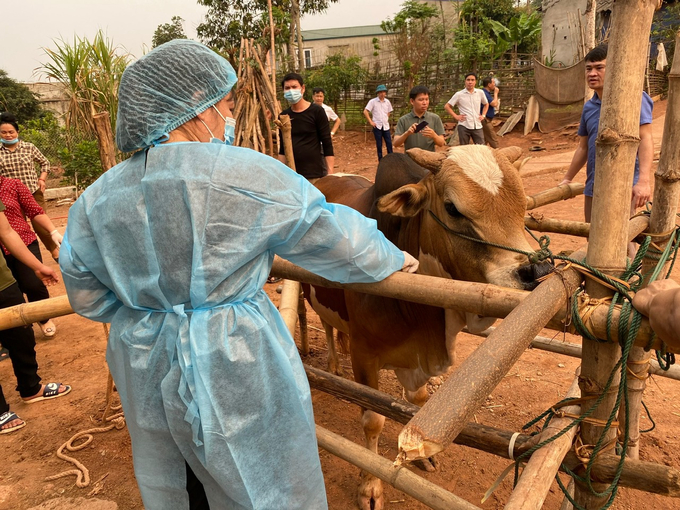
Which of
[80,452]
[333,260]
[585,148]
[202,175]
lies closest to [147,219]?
Answer: [202,175]

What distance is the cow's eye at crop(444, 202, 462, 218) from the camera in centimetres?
244

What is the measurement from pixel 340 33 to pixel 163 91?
51.9 metres

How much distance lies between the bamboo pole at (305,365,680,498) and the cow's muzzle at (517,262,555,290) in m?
0.63

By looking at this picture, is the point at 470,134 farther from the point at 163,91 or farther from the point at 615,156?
the point at 163,91

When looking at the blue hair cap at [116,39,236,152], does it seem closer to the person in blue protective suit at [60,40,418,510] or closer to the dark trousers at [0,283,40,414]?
the person in blue protective suit at [60,40,418,510]

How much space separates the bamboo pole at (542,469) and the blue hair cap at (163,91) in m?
1.60

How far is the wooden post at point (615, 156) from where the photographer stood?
5.00 feet

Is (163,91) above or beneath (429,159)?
above

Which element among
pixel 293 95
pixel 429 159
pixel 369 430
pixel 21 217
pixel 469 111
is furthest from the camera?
pixel 469 111

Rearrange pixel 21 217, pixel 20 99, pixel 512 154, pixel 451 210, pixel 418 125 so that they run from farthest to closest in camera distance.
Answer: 1. pixel 20 99
2. pixel 418 125
3. pixel 21 217
4. pixel 512 154
5. pixel 451 210

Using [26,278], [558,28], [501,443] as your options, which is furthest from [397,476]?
[558,28]

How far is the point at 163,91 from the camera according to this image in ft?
5.29

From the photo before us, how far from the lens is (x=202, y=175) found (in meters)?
1.48

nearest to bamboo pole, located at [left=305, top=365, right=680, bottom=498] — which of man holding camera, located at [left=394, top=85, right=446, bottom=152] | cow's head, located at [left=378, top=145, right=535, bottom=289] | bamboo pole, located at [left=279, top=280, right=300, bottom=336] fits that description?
bamboo pole, located at [left=279, top=280, right=300, bottom=336]
